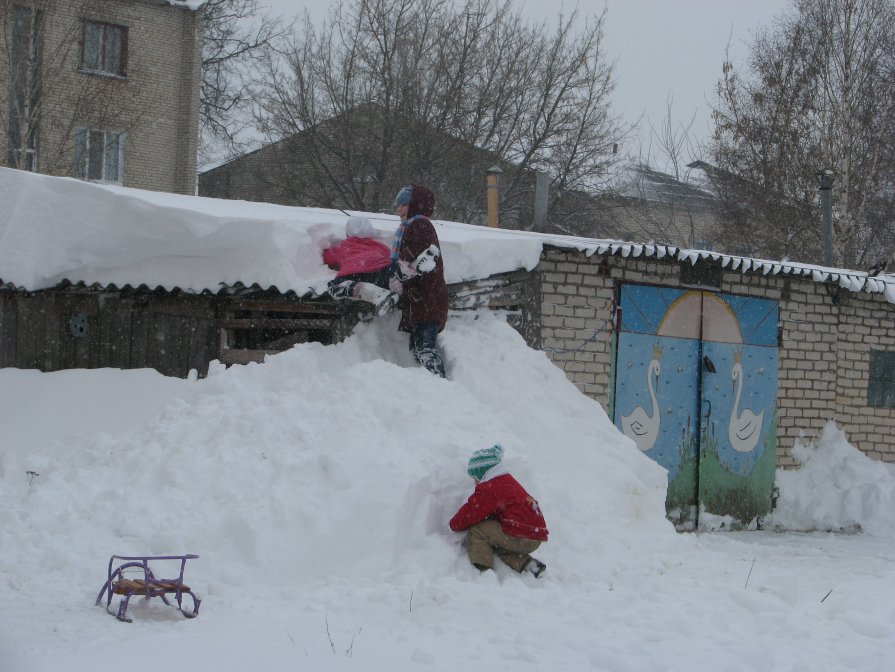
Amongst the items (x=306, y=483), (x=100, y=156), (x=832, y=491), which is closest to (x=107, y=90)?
(x=100, y=156)

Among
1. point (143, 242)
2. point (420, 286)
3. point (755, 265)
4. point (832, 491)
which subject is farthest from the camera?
point (832, 491)

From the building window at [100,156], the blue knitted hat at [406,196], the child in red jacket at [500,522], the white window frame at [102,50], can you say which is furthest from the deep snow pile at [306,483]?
the white window frame at [102,50]

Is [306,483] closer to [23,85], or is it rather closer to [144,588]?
[144,588]

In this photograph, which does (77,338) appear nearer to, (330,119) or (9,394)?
(9,394)

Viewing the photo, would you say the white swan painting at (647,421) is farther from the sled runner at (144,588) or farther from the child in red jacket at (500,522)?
the sled runner at (144,588)

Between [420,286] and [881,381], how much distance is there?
7.11 meters

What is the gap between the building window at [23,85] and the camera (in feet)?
55.4

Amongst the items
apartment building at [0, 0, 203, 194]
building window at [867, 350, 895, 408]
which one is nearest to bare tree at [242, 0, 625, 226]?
apartment building at [0, 0, 203, 194]

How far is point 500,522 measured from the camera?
593cm

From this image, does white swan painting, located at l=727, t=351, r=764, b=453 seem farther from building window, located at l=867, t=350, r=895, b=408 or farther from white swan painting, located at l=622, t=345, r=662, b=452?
building window, located at l=867, t=350, r=895, b=408

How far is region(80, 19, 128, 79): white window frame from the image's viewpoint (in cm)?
2033

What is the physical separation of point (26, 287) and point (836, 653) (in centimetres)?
641

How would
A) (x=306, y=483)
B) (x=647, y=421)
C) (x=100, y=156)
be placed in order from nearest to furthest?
(x=306, y=483), (x=647, y=421), (x=100, y=156)

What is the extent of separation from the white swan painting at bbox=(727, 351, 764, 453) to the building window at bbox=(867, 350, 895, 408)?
2.00 metres
